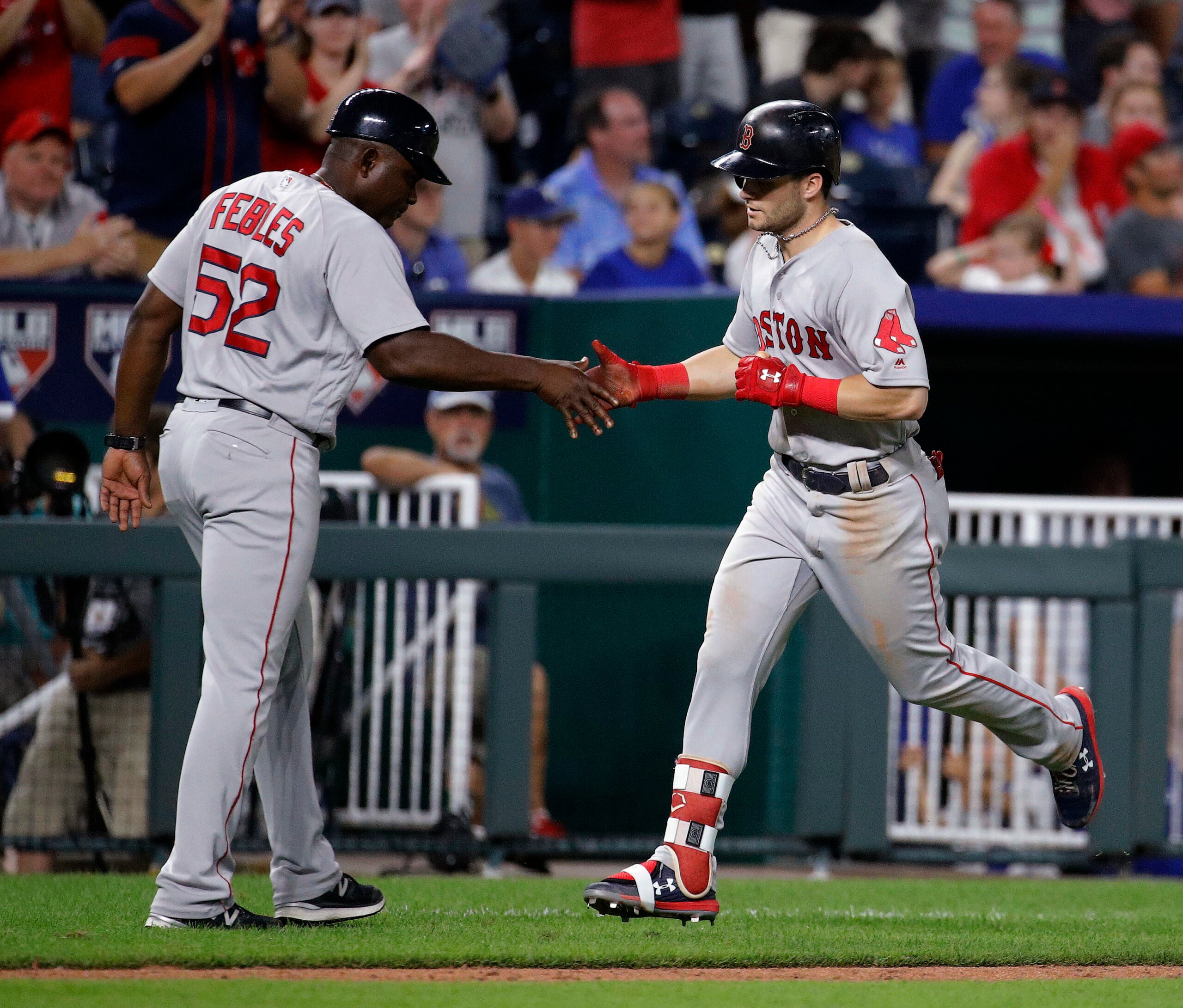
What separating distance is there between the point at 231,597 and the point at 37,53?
5.06m

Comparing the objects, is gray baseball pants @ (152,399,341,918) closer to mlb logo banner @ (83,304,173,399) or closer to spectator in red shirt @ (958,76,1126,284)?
mlb logo banner @ (83,304,173,399)

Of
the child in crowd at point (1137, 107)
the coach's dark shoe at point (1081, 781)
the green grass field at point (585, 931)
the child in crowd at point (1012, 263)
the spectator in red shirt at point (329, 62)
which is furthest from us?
the child in crowd at point (1137, 107)

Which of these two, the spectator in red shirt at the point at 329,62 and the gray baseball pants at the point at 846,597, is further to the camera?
the spectator in red shirt at the point at 329,62

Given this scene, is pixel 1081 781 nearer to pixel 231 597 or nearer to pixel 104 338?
pixel 231 597

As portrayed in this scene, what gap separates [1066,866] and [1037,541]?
128cm

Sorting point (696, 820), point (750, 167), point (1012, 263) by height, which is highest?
point (1012, 263)

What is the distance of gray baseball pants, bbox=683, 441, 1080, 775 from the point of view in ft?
14.3

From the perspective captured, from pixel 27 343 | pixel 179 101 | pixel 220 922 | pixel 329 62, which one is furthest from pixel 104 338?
pixel 220 922

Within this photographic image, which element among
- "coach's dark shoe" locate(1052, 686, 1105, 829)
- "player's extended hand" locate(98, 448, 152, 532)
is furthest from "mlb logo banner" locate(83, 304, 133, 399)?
"coach's dark shoe" locate(1052, 686, 1105, 829)

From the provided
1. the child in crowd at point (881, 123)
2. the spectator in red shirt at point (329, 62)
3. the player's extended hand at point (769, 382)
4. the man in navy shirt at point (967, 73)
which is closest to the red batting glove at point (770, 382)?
the player's extended hand at point (769, 382)

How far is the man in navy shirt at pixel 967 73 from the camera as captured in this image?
36.6 feet

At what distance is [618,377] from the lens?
454cm

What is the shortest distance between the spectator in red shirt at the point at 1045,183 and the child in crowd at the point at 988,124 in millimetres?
251

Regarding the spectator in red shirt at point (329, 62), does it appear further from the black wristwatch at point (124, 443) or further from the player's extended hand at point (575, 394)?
the player's extended hand at point (575, 394)
